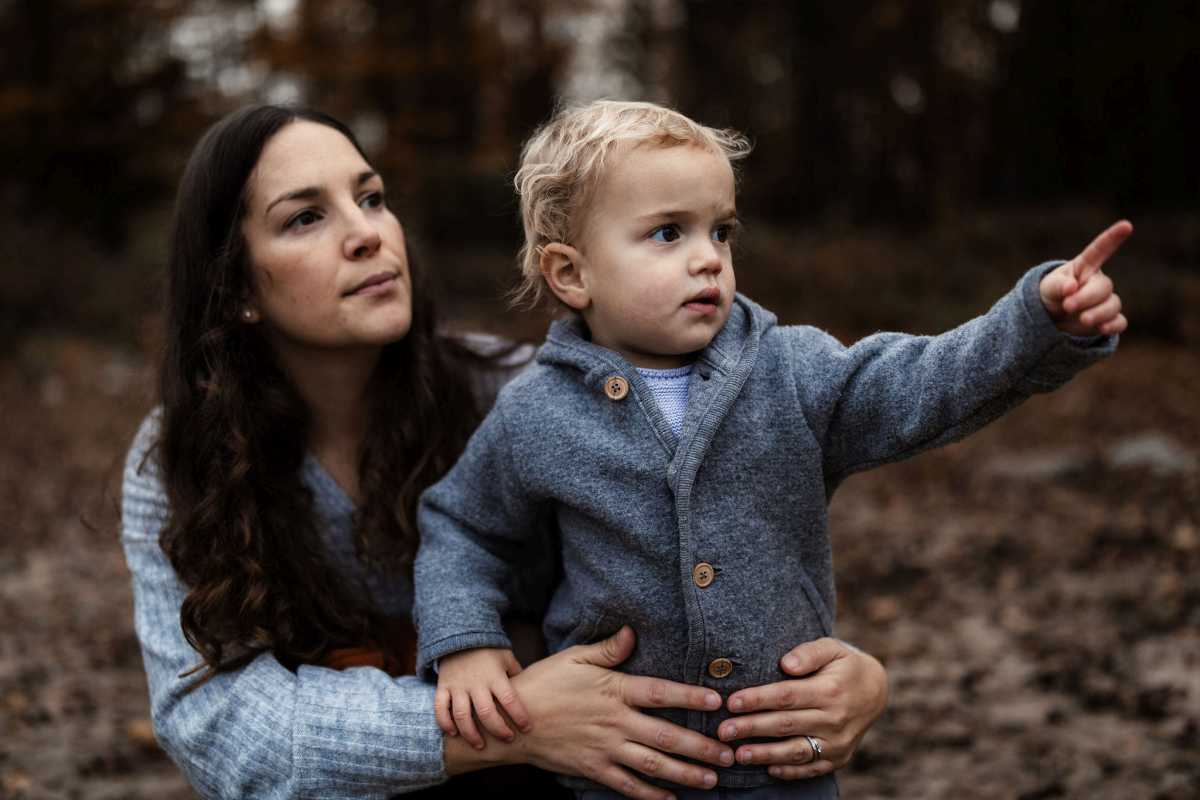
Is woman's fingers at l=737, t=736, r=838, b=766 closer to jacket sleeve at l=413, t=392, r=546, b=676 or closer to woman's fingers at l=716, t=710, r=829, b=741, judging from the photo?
woman's fingers at l=716, t=710, r=829, b=741

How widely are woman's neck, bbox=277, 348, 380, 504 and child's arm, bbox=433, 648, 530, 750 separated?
684 mm

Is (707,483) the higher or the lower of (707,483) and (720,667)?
the higher

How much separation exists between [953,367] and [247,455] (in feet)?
5.08

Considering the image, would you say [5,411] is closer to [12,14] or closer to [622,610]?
[12,14]

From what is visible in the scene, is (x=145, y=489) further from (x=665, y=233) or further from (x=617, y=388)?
(x=665, y=233)

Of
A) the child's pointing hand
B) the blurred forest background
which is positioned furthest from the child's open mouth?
the blurred forest background

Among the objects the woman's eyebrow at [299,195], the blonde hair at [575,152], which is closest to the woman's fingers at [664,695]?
the blonde hair at [575,152]

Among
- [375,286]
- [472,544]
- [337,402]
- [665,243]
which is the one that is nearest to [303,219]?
[375,286]

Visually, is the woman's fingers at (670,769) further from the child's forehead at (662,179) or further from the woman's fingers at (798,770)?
the child's forehead at (662,179)

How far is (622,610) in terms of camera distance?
2.22 meters

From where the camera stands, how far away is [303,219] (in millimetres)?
2713

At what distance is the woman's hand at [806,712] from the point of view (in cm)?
219

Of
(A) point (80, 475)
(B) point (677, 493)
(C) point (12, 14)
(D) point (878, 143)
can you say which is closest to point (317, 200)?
(B) point (677, 493)

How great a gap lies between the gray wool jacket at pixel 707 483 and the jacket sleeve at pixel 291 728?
16cm
